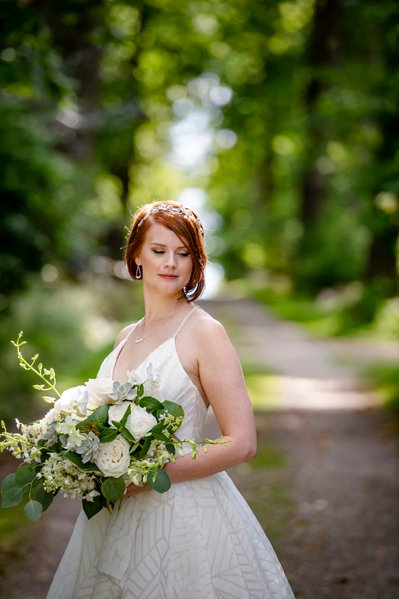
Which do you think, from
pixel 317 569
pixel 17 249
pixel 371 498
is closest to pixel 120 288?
pixel 17 249

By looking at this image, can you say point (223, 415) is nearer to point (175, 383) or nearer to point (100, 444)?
point (175, 383)

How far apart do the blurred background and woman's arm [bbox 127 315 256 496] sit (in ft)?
2.39

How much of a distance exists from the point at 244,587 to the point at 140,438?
0.74 meters

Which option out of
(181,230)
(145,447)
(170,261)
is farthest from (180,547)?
(181,230)

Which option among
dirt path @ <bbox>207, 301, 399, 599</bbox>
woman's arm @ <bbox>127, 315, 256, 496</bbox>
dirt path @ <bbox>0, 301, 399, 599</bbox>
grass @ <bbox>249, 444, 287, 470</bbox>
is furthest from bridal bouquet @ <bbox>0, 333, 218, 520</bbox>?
grass @ <bbox>249, 444, 287, 470</bbox>

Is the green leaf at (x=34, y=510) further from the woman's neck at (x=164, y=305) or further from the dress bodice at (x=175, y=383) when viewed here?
the woman's neck at (x=164, y=305)

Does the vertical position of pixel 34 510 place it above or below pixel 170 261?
below

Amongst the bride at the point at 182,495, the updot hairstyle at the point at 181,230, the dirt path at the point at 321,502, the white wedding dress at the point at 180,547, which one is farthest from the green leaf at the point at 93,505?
the dirt path at the point at 321,502

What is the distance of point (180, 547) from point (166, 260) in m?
1.09

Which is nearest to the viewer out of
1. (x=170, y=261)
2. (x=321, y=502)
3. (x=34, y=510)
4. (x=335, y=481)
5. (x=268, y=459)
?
(x=34, y=510)

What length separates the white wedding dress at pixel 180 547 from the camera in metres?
2.73

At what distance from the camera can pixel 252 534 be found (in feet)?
9.46

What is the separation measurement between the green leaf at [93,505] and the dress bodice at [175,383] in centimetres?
38

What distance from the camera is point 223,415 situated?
2729mm
